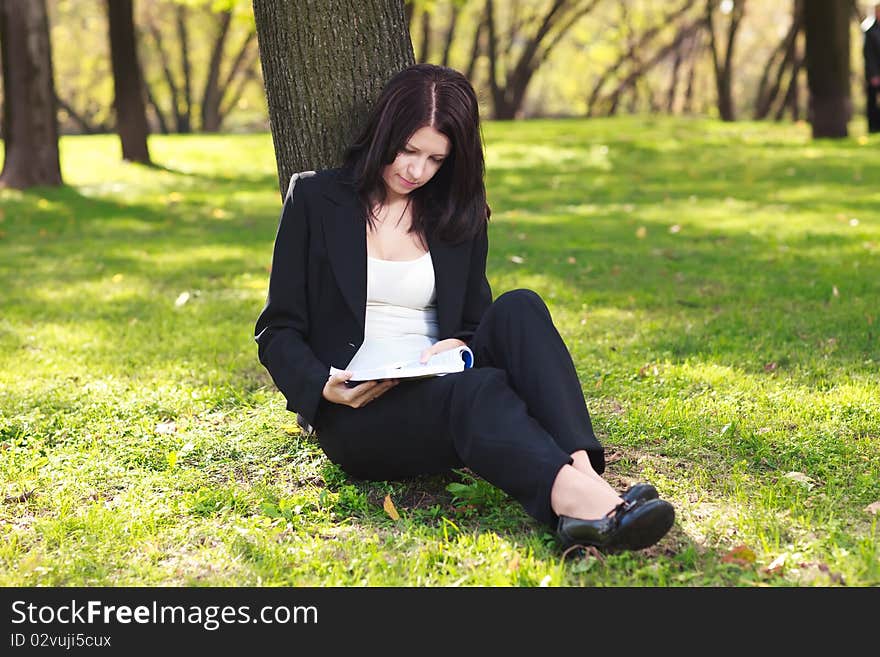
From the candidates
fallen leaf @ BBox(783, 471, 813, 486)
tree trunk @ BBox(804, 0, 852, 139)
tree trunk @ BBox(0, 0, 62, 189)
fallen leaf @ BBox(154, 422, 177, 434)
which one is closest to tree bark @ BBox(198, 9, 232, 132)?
tree trunk @ BBox(0, 0, 62, 189)

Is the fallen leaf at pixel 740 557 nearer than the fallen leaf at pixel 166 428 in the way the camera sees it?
Yes

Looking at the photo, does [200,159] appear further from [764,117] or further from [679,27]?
[679,27]

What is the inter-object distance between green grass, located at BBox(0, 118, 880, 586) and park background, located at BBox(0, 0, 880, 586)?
0.02 meters

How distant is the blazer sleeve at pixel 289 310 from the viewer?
379 cm

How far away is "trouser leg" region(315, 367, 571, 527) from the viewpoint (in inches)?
129

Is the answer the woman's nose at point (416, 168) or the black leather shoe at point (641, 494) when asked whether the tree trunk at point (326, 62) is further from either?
the black leather shoe at point (641, 494)

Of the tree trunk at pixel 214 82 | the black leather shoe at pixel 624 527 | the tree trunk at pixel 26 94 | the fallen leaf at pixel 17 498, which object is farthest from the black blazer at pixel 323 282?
the tree trunk at pixel 214 82

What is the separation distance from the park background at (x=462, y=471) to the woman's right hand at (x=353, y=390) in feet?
1.34

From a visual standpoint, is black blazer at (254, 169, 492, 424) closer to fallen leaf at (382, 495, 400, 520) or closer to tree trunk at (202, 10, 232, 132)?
fallen leaf at (382, 495, 400, 520)

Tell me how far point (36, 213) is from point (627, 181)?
701 centimetres

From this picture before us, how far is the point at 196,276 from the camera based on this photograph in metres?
8.09

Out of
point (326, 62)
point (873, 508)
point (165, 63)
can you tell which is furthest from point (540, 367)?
point (165, 63)

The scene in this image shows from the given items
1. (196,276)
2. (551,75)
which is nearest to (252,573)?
(196,276)

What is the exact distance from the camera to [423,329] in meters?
4.05
